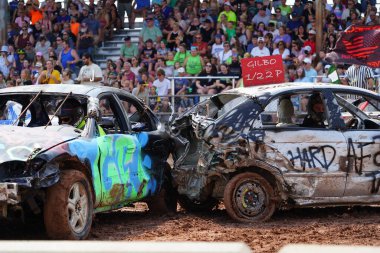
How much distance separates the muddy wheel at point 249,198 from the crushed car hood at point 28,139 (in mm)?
1934

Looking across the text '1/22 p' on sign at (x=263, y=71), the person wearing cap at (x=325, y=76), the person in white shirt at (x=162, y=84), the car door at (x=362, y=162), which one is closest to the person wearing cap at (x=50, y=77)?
the person in white shirt at (x=162, y=84)

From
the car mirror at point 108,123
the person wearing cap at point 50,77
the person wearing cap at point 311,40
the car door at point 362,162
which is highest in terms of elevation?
the person wearing cap at point 311,40

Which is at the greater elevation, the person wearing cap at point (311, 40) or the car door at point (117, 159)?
the person wearing cap at point (311, 40)

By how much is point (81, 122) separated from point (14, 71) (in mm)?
15547

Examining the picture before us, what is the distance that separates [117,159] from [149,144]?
96cm

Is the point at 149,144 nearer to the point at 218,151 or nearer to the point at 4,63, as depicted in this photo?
the point at 218,151

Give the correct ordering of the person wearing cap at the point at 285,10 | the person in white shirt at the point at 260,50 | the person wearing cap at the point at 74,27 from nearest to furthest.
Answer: the person in white shirt at the point at 260,50
the person wearing cap at the point at 285,10
the person wearing cap at the point at 74,27

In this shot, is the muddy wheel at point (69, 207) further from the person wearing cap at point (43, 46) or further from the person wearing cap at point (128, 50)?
the person wearing cap at point (43, 46)

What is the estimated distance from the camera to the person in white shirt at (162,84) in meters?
20.3

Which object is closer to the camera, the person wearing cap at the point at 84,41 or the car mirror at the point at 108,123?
the car mirror at the point at 108,123

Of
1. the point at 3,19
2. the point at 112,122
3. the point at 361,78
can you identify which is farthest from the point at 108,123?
the point at 3,19

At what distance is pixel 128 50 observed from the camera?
78.4 ft

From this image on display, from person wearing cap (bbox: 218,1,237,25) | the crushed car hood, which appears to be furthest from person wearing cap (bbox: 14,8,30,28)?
the crushed car hood

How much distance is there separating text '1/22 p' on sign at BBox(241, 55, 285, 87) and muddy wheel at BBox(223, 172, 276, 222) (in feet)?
8.74
